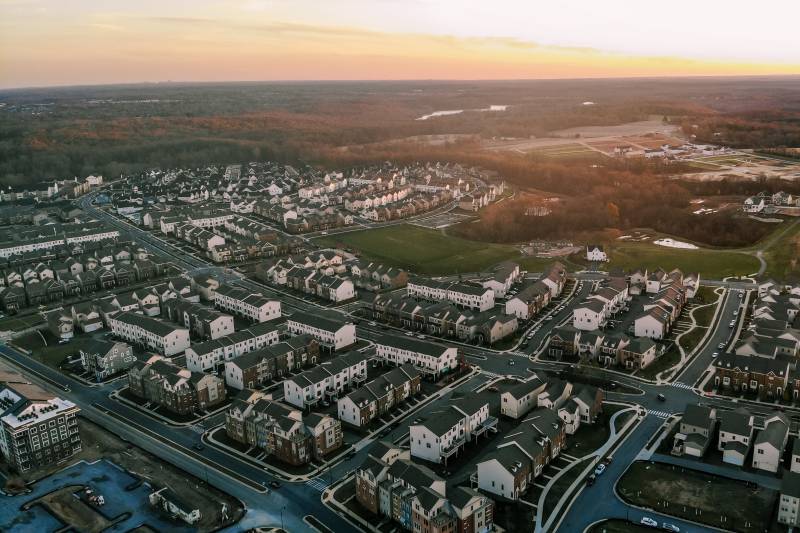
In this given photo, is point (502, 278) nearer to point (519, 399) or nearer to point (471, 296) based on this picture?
point (471, 296)

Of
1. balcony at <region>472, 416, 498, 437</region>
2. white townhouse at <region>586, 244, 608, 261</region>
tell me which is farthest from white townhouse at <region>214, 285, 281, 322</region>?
white townhouse at <region>586, 244, 608, 261</region>

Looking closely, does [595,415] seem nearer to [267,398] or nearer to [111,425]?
[267,398]

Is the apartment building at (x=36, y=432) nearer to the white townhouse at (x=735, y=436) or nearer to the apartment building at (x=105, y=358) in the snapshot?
the apartment building at (x=105, y=358)

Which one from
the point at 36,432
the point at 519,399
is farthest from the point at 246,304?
the point at 519,399

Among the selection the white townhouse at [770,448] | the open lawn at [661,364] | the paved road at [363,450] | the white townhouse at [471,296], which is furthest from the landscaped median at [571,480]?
the white townhouse at [471,296]

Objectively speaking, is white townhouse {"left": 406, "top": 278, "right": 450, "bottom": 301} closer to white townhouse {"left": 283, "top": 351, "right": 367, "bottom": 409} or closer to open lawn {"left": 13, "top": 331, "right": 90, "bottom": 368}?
white townhouse {"left": 283, "top": 351, "right": 367, "bottom": 409}
